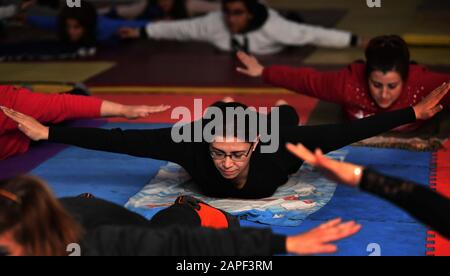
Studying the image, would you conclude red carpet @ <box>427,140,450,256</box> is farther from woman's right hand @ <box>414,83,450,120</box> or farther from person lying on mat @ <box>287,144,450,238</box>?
person lying on mat @ <box>287,144,450,238</box>

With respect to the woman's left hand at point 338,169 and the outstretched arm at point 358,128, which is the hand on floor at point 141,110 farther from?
the woman's left hand at point 338,169

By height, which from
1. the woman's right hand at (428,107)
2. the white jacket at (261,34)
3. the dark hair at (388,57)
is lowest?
the woman's right hand at (428,107)

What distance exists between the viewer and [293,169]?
584 cm

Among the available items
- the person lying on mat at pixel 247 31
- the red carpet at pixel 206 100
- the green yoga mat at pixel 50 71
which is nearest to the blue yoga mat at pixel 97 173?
the red carpet at pixel 206 100

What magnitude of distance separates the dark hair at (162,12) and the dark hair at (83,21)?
1.36 metres

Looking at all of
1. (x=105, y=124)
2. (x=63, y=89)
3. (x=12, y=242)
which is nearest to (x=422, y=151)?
(x=105, y=124)

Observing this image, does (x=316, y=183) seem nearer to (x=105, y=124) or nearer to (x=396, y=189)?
(x=105, y=124)

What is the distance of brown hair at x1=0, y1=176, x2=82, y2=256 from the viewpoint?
3.30 meters

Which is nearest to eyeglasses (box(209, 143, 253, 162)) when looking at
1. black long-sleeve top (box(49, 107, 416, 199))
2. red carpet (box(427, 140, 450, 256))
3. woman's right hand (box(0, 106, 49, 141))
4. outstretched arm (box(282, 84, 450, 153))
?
black long-sleeve top (box(49, 107, 416, 199))

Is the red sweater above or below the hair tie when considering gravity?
above

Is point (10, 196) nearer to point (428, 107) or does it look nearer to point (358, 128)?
point (358, 128)

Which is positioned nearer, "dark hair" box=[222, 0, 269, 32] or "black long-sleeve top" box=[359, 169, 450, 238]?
"black long-sleeve top" box=[359, 169, 450, 238]

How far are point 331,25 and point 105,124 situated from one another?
497cm

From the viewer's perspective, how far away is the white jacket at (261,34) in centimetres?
980
